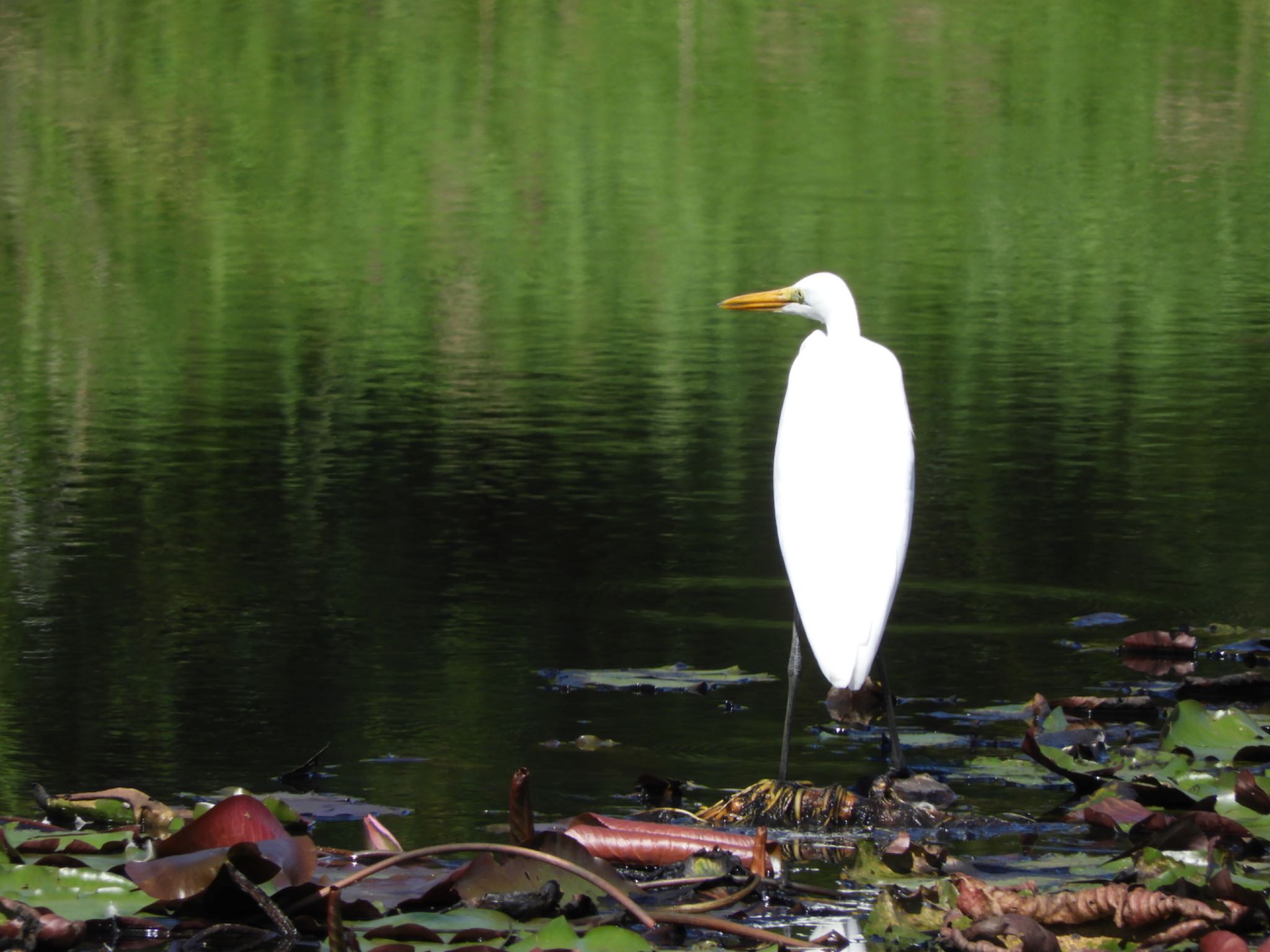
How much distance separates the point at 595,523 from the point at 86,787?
203 inches

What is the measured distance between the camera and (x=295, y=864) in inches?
186

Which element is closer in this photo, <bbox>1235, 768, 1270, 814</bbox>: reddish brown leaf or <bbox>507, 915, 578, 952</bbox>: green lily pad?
<bbox>507, 915, 578, 952</bbox>: green lily pad

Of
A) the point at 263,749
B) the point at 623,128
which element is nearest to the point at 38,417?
the point at 263,749

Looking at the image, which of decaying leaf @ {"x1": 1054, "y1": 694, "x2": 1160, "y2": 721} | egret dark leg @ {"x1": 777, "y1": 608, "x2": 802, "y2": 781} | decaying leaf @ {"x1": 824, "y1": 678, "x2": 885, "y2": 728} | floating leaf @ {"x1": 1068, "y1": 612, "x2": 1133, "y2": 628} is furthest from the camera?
floating leaf @ {"x1": 1068, "y1": 612, "x2": 1133, "y2": 628}

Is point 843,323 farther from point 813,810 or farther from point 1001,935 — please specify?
point 1001,935

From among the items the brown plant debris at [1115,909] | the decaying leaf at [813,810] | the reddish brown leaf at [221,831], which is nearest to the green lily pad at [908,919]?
the brown plant debris at [1115,909]

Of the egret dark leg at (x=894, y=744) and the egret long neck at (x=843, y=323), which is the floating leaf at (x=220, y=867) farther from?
the egret long neck at (x=843, y=323)

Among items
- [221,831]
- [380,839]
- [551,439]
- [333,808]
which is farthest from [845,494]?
[551,439]

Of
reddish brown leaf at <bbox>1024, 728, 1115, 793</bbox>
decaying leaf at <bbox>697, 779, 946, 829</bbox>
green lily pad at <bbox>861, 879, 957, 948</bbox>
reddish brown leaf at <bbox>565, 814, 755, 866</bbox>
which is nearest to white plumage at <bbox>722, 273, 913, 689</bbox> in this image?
decaying leaf at <bbox>697, 779, 946, 829</bbox>

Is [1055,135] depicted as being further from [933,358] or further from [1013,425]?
[1013,425]

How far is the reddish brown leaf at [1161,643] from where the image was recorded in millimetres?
7641

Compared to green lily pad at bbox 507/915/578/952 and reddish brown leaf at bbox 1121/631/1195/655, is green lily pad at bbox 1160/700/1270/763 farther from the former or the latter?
green lily pad at bbox 507/915/578/952

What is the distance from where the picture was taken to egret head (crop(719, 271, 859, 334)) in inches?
274

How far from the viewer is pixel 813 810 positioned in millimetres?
5773
